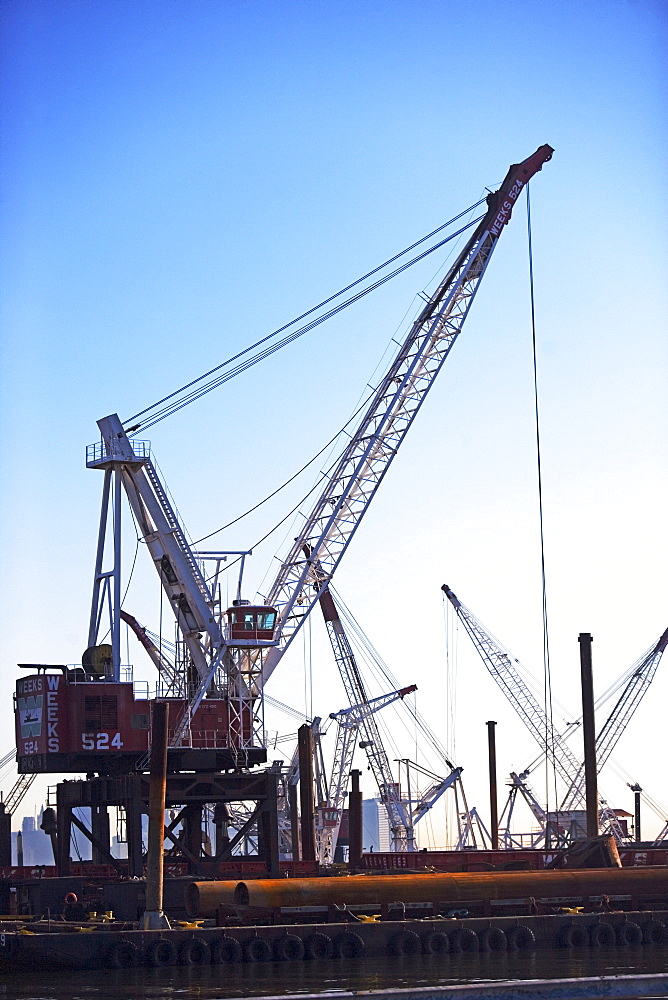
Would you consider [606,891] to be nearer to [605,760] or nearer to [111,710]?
[111,710]

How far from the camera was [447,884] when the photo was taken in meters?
53.2

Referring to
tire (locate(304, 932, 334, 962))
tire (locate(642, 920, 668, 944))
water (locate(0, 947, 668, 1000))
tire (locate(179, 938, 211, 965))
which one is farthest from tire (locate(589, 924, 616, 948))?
tire (locate(179, 938, 211, 965))

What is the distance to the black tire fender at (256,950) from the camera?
48.5 meters

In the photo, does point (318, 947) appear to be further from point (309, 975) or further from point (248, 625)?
point (248, 625)

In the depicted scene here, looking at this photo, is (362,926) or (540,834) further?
(540,834)

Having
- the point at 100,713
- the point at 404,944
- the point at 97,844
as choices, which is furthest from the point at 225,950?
the point at 97,844

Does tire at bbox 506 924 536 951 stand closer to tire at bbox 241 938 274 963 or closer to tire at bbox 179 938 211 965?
tire at bbox 241 938 274 963

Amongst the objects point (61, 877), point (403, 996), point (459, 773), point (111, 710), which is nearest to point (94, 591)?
point (111, 710)

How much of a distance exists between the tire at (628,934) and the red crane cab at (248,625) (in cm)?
2553

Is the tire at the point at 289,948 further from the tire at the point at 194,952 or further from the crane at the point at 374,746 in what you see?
the crane at the point at 374,746

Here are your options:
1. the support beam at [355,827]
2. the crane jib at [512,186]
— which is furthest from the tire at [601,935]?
the crane jib at [512,186]

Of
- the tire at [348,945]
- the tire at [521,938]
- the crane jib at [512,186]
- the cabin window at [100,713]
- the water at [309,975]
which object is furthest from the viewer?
the crane jib at [512,186]

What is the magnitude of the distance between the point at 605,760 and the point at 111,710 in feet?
289

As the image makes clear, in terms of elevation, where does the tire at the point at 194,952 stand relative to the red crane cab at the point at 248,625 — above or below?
below
